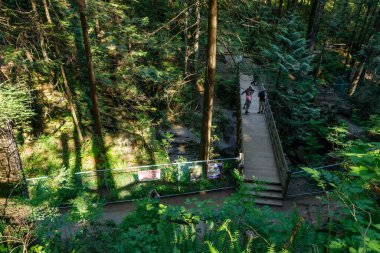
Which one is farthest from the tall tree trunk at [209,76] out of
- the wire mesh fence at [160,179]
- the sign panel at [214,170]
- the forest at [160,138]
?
the wire mesh fence at [160,179]

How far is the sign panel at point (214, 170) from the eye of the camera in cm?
1231

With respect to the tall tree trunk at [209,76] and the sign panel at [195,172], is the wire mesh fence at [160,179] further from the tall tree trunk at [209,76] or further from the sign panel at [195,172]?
the tall tree trunk at [209,76]

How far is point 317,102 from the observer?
72.1ft

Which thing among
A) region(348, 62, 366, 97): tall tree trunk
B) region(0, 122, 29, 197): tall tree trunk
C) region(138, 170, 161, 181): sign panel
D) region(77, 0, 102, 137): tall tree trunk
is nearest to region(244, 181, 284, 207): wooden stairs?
region(138, 170, 161, 181): sign panel

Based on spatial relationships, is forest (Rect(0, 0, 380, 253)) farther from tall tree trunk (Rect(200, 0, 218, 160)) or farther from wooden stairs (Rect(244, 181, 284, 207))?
wooden stairs (Rect(244, 181, 284, 207))

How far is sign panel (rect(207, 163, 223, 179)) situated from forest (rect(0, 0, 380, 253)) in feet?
0.23

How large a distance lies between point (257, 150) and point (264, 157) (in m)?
0.62

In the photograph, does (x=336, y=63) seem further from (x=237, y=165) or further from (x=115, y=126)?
(x=115, y=126)

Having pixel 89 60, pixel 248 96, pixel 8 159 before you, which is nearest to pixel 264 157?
pixel 248 96

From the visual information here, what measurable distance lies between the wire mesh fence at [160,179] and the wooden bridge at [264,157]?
114 centimetres

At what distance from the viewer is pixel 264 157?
1351 cm

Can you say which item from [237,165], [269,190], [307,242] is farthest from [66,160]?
[307,242]

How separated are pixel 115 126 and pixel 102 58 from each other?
13.0ft

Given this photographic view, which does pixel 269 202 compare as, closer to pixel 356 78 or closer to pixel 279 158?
pixel 279 158
